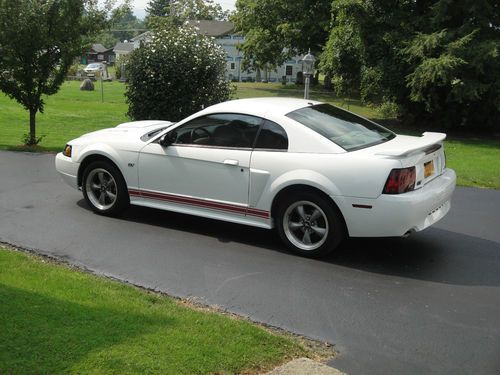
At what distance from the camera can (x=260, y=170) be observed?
19.3 feet

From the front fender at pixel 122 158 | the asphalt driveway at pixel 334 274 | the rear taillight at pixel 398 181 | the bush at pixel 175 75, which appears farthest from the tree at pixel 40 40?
the rear taillight at pixel 398 181

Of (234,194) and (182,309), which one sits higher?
(234,194)

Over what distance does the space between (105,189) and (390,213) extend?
361cm

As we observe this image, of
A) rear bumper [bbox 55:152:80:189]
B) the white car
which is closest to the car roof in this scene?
the white car

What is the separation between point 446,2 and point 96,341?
59.5ft

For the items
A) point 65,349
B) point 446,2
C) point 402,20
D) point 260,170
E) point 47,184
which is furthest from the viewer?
point 402,20

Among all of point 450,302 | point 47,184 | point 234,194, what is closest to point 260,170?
point 234,194

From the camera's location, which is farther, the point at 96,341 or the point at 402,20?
the point at 402,20

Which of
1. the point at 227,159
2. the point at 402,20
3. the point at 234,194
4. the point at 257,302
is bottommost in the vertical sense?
the point at 257,302

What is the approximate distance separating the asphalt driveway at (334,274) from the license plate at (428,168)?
0.84 m

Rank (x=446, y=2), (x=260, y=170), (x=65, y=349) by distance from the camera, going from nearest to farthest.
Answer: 1. (x=65, y=349)
2. (x=260, y=170)
3. (x=446, y=2)

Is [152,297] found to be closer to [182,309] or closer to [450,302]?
[182,309]

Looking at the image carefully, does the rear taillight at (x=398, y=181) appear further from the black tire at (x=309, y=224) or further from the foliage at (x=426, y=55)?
the foliage at (x=426, y=55)

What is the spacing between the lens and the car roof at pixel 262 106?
615cm
